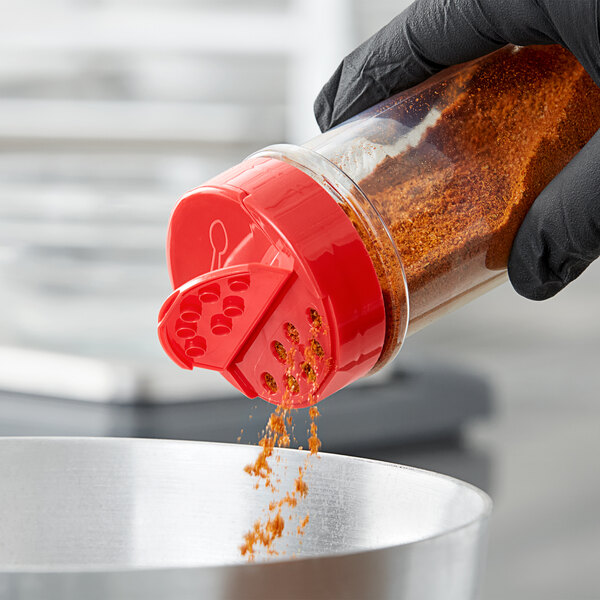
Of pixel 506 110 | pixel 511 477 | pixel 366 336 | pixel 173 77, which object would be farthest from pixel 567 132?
pixel 173 77

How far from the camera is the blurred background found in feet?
2.63

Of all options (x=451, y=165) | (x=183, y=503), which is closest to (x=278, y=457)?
(x=183, y=503)

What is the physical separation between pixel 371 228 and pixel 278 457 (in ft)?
0.34

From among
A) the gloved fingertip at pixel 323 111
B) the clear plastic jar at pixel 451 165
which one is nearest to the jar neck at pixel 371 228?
the clear plastic jar at pixel 451 165

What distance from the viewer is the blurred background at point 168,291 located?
0.80 metres

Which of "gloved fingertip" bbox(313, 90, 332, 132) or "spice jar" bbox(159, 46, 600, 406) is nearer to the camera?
"spice jar" bbox(159, 46, 600, 406)

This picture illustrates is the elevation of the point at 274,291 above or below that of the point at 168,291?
above

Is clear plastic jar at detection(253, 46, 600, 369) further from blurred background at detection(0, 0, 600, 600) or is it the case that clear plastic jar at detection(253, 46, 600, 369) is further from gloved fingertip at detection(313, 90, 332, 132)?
blurred background at detection(0, 0, 600, 600)

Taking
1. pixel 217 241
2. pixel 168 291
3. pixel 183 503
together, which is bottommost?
pixel 168 291

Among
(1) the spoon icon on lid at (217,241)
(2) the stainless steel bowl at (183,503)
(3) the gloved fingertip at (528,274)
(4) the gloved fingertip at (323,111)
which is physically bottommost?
(2) the stainless steel bowl at (183,503)

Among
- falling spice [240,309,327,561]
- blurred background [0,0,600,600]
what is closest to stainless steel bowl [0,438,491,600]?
falling spice [240,309,327,561]

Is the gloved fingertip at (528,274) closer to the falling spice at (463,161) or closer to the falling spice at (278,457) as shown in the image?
the falling spice at (463,161)

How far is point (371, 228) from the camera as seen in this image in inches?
14.1

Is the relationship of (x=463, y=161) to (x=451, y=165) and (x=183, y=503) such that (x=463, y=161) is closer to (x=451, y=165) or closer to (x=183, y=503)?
(x=451, y=165)
